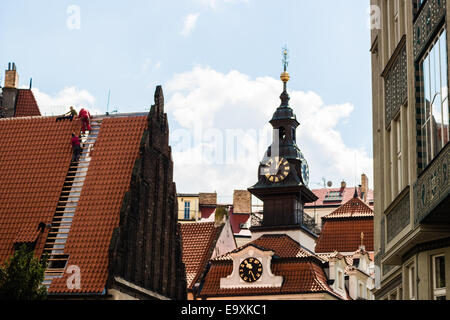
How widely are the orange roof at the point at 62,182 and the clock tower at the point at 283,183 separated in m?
22.3

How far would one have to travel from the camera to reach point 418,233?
2189 cm

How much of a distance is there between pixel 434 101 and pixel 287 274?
40.6m

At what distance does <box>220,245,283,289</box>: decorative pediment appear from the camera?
60.8m

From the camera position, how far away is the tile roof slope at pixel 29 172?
44875 mm

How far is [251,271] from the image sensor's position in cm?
6119

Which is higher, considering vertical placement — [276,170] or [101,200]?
[276,170]

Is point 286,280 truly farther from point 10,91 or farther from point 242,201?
point 242,201

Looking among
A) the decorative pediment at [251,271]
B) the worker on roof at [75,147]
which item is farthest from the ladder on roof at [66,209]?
the decorative pediment at [251,271]

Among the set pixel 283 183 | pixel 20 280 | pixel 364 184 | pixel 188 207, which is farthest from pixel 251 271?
pixel 364 184

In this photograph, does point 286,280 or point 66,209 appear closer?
point 66,209

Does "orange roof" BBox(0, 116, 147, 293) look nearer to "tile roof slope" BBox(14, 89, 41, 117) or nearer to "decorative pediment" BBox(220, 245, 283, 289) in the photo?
"tile roof slope" BBox(14, 89, 41, 117)

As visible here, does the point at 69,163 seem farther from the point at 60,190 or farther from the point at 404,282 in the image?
the point at 404,282

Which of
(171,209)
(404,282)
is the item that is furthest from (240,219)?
(404,282)
